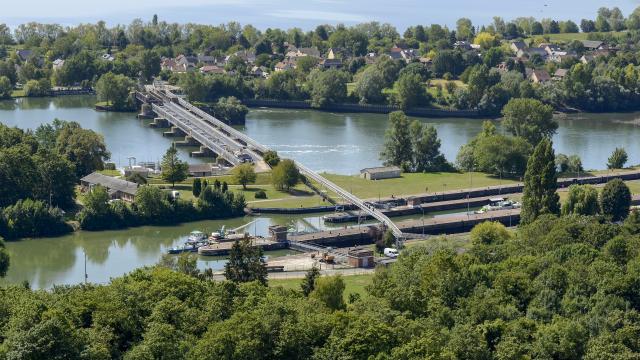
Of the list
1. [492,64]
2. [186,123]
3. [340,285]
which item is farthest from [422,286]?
[492,64]

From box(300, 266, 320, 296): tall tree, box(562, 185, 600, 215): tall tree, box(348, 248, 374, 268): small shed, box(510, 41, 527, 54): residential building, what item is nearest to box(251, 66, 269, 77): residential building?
box(510, 41, 527, 54): residential building

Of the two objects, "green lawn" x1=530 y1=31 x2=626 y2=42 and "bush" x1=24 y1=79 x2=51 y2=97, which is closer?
"bush" x1=24 y1=79 x2=51 y2=97

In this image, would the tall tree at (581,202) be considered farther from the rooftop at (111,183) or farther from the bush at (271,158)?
the rooftop at (111,183)

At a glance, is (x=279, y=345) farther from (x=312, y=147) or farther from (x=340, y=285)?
(x=312, y=147)

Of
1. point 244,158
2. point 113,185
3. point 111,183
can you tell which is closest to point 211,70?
point 244,158

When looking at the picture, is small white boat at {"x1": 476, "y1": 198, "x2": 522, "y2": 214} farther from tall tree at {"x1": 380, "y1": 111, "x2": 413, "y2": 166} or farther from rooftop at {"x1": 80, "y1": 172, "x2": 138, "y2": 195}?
rooftop at {"x1": 80, "y1": 172, "x2": 138, "y2": 195}

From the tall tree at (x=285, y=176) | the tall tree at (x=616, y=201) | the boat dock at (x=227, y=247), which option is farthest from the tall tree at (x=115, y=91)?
the tall tree at (x=616, y=201)

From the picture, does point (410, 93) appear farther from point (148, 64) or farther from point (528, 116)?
point (148, 64)
